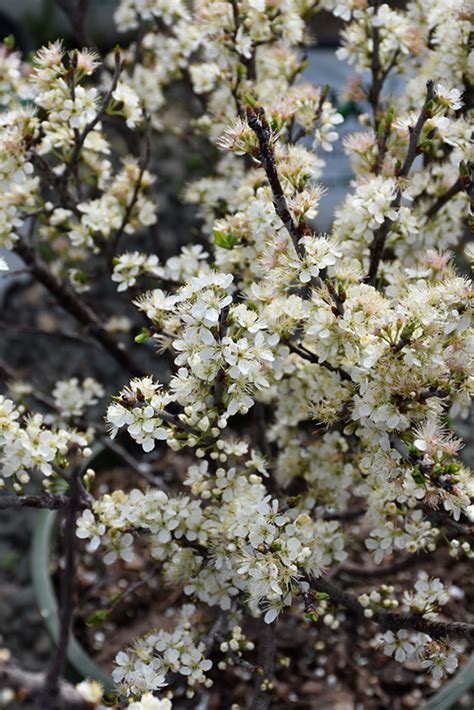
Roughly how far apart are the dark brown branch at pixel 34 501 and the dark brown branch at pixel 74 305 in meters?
0.55

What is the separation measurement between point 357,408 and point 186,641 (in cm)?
48

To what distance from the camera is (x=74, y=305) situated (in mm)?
1888

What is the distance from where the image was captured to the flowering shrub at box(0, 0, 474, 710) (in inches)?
47.1

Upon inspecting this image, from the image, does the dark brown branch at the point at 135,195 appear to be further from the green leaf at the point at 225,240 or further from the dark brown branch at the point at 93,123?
the green leaf at the point at 225,240

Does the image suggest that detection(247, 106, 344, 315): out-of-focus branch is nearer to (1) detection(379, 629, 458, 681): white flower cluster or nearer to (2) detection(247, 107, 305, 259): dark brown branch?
(2) detection(247, 107, 305, 259): dark brown branch

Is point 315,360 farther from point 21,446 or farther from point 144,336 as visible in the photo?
point 21,446

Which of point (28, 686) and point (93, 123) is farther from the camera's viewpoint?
point (93, 123)

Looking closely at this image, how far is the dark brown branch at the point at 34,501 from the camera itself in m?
1.29

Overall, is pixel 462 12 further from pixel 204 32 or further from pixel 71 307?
pixel 71 307

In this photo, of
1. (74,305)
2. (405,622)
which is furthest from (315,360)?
(74,305)

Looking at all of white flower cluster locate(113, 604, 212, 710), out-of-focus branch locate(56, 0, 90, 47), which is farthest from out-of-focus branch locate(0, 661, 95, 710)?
out-of-focus branch locate(56, 0, 90, 47)

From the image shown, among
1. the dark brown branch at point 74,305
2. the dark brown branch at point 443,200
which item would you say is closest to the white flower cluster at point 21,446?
the dark brown branch at point 74,305

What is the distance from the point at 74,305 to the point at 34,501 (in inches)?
25.8

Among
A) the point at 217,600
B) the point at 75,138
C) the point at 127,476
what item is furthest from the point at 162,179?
the point at 217,600
